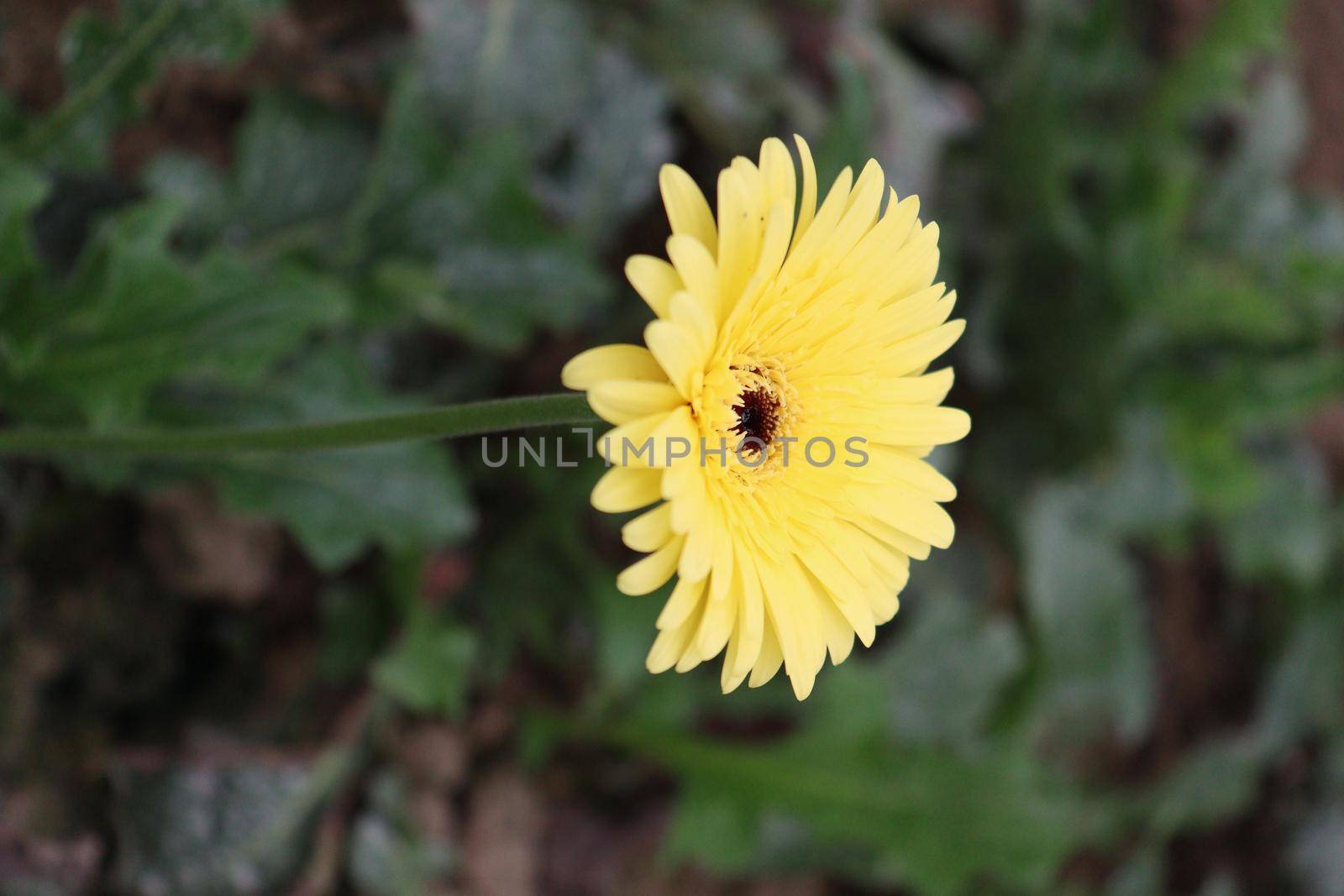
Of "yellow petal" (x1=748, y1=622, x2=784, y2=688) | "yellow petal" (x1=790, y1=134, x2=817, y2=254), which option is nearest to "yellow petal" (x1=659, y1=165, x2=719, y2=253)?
"yellow petal" (x1=790, y1=134, x2=817, y2=254)

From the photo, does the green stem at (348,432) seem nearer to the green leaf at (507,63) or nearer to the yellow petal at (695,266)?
the yellow petal at (695,266)

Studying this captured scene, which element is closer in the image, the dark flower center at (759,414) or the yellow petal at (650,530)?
the yellow petal at (650,530)

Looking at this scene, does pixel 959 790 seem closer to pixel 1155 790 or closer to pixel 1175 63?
pixel 1155 790

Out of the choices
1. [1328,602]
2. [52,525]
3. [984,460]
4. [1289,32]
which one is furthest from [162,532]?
[1289,32]

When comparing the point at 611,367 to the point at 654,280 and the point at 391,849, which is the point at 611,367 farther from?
the point at 391,849

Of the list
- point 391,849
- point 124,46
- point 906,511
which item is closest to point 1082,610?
point 391,849

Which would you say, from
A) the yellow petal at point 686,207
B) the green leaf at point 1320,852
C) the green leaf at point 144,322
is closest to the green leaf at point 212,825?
the green leaf at point 144,322

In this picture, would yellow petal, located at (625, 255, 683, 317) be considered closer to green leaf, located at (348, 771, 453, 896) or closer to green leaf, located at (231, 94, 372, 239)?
green leaf, located at (231, 94, 372, 239)
